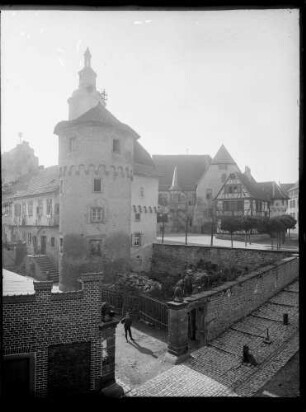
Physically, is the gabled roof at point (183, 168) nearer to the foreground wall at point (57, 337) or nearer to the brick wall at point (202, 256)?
the brick wall at point (202, 256)

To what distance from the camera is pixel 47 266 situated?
24125 mm

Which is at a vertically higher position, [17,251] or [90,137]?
[90,137]

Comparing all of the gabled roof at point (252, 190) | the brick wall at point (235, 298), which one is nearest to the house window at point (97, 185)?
the brick wall at point (235, 298)

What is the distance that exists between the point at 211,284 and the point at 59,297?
487 inches

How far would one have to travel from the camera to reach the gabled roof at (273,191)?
37188 millimetres

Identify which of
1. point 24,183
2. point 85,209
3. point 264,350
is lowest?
point 264,350

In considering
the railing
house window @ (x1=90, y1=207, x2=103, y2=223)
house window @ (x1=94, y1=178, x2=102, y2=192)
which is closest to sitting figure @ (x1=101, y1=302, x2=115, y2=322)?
the railing

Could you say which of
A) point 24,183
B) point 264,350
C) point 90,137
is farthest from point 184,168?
point 264,350

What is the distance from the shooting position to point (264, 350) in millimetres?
9961

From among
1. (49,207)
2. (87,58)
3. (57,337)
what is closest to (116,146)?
(49,207)

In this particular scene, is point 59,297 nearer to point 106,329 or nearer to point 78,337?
point 78,337

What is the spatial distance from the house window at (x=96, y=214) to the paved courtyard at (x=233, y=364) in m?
13.0

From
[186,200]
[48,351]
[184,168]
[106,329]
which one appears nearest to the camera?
[48,351]

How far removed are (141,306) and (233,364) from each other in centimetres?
712
